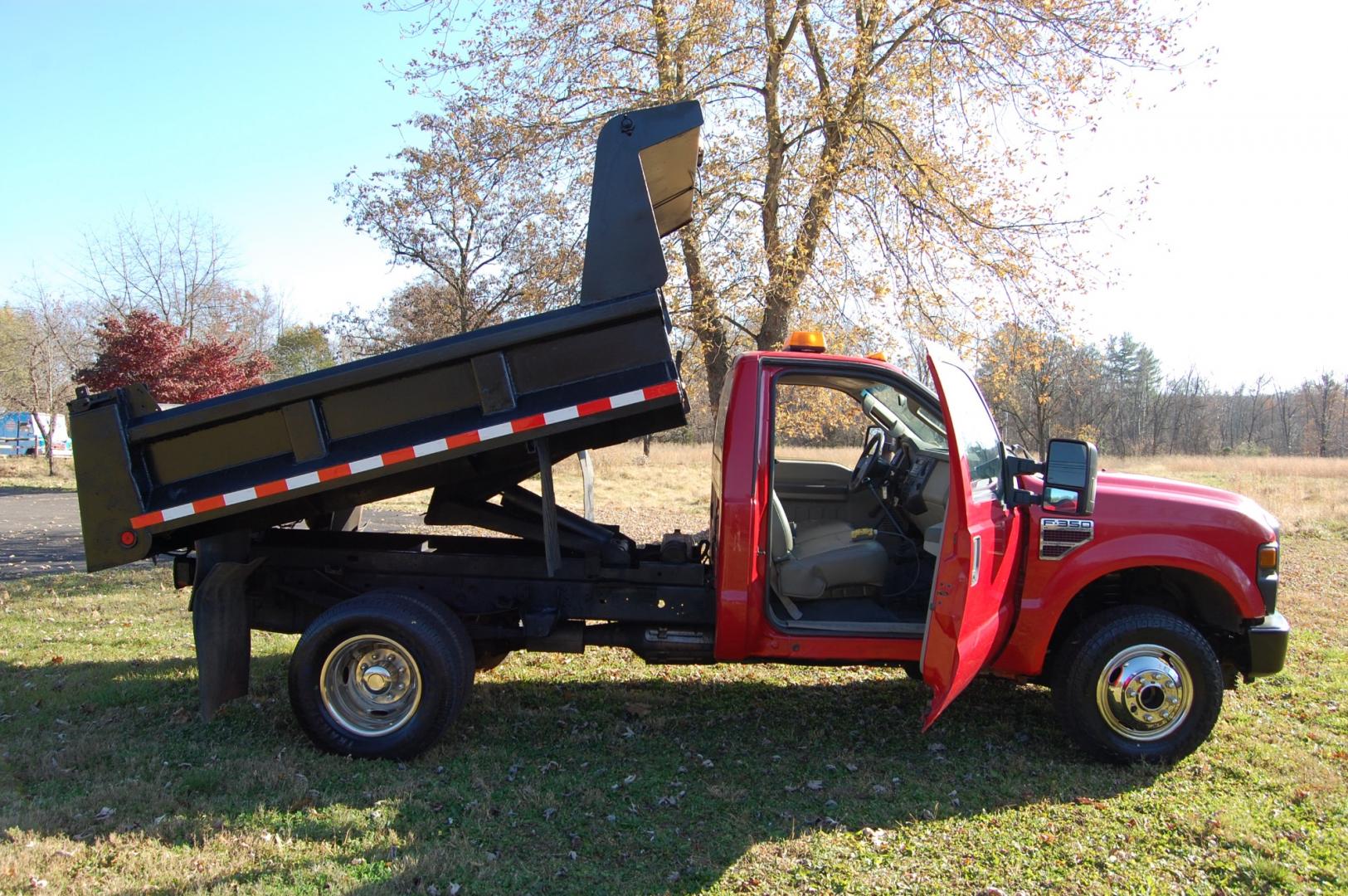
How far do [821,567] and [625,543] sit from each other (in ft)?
3.68

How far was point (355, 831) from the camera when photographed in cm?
371

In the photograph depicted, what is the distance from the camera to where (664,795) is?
416 cm

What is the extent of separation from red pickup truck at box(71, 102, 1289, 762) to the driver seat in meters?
0.02

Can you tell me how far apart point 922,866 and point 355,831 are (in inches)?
91.6

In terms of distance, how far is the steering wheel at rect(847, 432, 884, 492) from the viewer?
5.59 meters

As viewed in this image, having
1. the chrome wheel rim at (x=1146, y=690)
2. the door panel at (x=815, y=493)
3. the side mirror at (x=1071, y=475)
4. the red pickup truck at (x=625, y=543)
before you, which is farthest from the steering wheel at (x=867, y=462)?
the chrome wheel rim at (x=1146, y=690)

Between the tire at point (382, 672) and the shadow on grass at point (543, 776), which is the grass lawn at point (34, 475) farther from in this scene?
the tire at point (382, 672)

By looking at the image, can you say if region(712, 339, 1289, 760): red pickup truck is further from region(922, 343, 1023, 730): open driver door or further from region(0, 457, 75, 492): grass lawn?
region(0, 457, 75, 492): grass lawn

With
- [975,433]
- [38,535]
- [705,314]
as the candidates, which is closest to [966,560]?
[975,433]

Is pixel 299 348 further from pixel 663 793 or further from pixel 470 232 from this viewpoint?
pixel 663 793

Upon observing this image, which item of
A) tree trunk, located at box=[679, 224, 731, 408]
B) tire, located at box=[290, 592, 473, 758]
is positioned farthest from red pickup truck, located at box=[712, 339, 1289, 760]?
tree trunk, located at box=[679, 224, 731, 408]

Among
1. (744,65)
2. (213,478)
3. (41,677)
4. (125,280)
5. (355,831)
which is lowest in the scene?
(355,831)

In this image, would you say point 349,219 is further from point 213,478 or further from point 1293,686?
point 1293,686

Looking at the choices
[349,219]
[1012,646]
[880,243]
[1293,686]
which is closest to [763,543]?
[1012,646]
